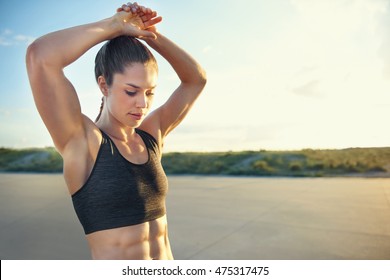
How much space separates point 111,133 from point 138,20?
1.14 feet

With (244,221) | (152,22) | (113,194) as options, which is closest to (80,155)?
(113,194)

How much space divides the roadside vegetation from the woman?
588cm

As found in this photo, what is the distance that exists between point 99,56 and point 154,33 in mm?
214

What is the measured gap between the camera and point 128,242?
1050 mm

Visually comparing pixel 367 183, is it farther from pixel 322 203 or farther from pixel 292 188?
pixel 322 203

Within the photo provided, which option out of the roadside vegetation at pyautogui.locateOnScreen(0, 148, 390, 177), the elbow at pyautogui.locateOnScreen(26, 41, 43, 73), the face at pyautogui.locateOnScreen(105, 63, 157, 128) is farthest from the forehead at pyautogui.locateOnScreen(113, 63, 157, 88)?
the roadside vegetation at pyautogui.locateOnScreen(0, 148, 390, 177)

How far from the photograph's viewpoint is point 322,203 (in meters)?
4.31

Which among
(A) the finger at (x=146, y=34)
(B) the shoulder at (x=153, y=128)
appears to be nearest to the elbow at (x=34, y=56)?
(A) the finger at (x=146, y=34)

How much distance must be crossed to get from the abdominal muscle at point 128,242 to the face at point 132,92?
0.29 meters

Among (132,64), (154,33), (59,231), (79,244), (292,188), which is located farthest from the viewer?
(292,188)

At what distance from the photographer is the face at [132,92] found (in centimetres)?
103

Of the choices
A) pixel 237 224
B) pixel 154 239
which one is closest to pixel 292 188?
pixel 237 224

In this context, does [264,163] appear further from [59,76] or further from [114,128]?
[59,76]

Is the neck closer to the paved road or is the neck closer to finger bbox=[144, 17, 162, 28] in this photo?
finger bbox=[144, 17, 162, 28]
